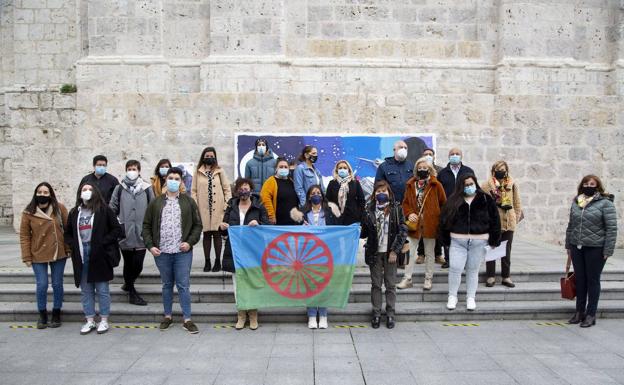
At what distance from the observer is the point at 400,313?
708cm

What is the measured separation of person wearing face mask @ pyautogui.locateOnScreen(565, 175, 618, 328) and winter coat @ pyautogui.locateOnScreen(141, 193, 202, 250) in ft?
16.5

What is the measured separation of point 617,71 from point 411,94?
4.91 m

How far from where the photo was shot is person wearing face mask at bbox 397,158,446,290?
24.7 feet

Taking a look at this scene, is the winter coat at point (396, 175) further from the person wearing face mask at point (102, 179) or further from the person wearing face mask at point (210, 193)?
the person wearing face mask at point (102, 179)

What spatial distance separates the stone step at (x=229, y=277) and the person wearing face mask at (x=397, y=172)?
1.34 m

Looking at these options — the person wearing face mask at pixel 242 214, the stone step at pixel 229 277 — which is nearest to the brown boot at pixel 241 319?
the person wearing face mask at pixel 242 214

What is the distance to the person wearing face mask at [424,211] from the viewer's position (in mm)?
7523

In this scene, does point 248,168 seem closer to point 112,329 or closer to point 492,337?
point 112,329

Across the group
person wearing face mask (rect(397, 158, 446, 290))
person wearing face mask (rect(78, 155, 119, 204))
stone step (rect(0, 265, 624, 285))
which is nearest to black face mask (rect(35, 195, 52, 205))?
person wearing face mask (rect(78, 155, 119, 204))

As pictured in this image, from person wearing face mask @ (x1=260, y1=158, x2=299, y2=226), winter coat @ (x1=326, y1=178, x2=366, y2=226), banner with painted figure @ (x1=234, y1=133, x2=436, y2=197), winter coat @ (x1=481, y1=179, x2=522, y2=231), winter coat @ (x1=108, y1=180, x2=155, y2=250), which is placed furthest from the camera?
banner with painted figure @ (x1=234, y1=133, x2=436, y2=197)

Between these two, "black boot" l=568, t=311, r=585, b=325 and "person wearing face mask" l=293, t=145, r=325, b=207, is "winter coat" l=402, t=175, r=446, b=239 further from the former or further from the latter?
"black boot" l=568, t=311, r=585, b=325

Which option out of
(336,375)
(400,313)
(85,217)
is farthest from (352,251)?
(85,217)

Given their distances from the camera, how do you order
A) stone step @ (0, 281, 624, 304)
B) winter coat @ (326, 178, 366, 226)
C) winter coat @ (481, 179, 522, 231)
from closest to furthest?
winter coat @ (326, 178, 366, 226)
stone step @ (0, 281, 624, 304)
winter coat @ (481, 179, 522, 231)

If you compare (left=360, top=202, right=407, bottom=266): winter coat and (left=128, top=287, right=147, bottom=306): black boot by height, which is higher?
(left=360, top=202, right=407, bottom=266): winter coat
